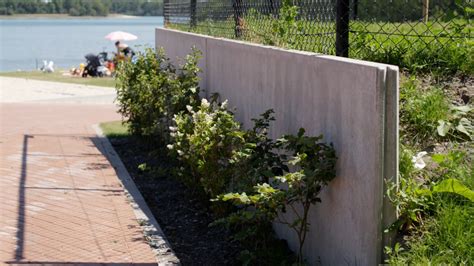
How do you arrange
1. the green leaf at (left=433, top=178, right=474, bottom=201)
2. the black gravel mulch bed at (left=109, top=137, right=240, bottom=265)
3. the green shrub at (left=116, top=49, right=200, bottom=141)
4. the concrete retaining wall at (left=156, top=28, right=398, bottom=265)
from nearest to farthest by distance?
the green leaf at (left=433, top=178, right=474, bottom=201), the concrete retaining wall at (left=156, top=28, right=398, bottom=265), the black gravel mulch bed at (left=109, top=137, right=240, bottom=265), the green shrub at (left=116, top=49, right=200, bottom=141)

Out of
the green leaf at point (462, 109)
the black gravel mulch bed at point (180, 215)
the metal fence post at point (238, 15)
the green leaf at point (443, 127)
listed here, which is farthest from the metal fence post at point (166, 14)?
the green leaf at point (443, 127)

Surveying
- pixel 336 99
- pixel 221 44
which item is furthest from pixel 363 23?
pixel 221 44

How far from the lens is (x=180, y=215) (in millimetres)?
7777

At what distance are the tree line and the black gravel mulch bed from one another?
53.2m

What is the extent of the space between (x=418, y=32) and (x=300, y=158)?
1.82 meters

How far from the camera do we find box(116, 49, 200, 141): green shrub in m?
9.40

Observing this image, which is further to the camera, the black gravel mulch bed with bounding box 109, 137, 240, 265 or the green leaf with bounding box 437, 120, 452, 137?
the black gravel mulch bed with bounding box 109, 137, 240, 265

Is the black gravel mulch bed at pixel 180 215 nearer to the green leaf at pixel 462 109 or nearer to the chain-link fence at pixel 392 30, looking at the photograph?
the chain-link fence at pixel 392 30

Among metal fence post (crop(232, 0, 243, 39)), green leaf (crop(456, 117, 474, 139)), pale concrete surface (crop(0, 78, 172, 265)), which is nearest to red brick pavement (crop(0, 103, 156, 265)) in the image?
pale concrete surface (crop(0, 78, 172, 265))

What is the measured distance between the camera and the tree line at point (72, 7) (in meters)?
72.9

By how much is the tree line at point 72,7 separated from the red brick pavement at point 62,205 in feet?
169

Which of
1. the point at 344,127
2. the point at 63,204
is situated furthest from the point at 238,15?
the point at 344,127

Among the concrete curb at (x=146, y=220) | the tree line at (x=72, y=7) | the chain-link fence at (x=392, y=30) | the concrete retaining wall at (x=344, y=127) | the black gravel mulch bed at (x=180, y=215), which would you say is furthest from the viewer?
the tree line at (x=72, y=7)

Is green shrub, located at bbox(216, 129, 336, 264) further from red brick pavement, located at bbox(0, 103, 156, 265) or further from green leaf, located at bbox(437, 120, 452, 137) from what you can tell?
red brick pavement, located at bbox(0, 103, 156, 265)
